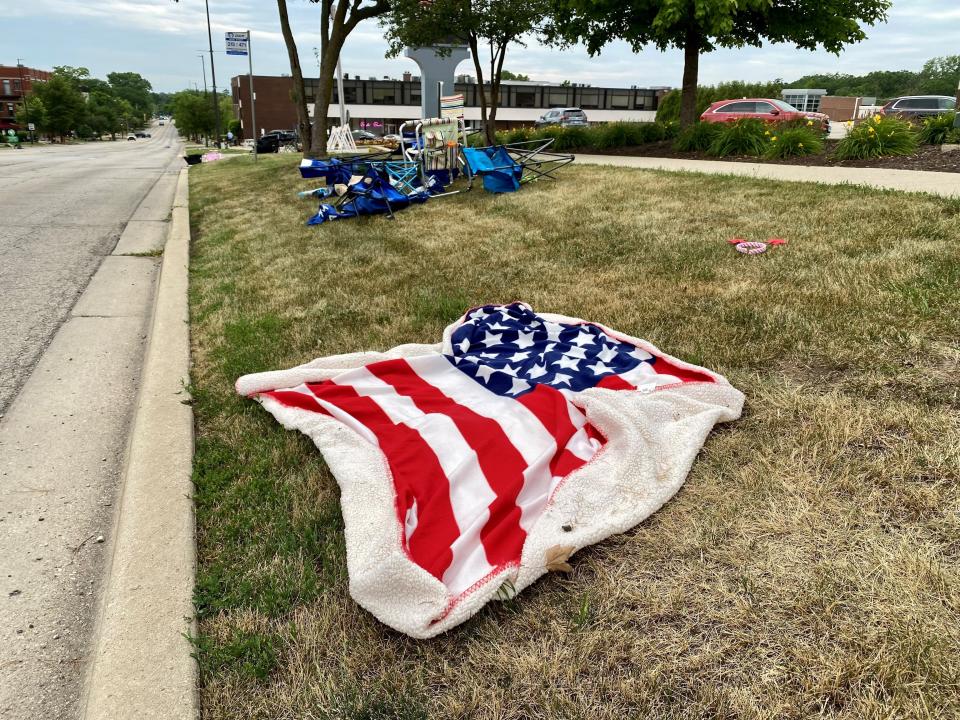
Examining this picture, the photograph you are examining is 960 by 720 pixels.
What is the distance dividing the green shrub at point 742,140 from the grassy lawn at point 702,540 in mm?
7609

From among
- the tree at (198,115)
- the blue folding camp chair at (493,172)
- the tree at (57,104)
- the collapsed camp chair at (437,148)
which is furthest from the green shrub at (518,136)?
the tree at (57,104)

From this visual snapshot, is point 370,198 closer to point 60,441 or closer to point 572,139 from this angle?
point 60,441

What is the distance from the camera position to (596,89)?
6788 cm

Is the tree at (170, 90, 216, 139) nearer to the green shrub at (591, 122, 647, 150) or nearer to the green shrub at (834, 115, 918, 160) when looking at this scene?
the green shrub at (591, 122, 647, 150)

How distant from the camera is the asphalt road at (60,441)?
1.98 meters

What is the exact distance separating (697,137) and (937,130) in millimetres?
4146

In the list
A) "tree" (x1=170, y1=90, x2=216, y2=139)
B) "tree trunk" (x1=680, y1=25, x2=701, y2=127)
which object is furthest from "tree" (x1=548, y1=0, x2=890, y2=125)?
"tree" (x1=170, y1=90, x2=216, y2=139)

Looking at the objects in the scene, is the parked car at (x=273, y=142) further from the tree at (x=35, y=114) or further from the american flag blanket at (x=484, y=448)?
the tree at (x=35, y=114)

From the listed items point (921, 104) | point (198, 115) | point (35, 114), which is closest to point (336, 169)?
point (921, 104)

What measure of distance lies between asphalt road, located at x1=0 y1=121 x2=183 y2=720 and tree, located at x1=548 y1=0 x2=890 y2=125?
424 inches

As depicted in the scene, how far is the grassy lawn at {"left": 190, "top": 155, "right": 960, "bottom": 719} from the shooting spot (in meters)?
1.69

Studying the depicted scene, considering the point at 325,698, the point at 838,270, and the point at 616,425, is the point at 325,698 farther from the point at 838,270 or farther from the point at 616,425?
the point at 838,270

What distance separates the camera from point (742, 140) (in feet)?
40.0

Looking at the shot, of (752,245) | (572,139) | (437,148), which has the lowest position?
(752,245)
